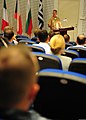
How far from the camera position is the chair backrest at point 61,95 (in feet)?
5.78

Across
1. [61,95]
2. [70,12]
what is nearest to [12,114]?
[61,95]

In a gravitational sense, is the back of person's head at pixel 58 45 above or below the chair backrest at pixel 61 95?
above

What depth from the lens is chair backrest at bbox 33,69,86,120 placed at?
176 centimetres

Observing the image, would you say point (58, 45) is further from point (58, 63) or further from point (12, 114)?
point (12, 114)

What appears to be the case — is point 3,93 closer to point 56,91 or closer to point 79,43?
point 56,91

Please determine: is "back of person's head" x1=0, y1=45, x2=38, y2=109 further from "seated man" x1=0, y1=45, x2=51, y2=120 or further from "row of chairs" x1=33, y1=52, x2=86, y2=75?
"row of chairs" x1=33, y1=52, x2=86, y2=75

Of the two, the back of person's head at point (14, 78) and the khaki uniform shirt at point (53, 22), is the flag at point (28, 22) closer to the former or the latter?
the khaki uniform shirt at point (53, 22)

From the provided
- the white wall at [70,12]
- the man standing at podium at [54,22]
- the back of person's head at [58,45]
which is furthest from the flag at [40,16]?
the back of person's head at [58,45]

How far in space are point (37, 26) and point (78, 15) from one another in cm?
182

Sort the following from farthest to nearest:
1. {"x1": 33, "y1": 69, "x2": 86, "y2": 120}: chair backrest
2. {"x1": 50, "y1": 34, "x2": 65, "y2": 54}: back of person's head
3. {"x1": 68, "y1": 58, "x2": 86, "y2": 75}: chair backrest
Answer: {"x1": 50, "y1": 34, "x2": 65, "y2": 54}: back of person's head
{"x1": 68, "y1": 58, "x2": 86, "y2": 75}: chair backrest
{"x1": 33, "y1": 69, "x2": 86, "y2": 120}: chair backrest

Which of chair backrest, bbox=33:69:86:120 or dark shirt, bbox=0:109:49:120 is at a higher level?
dark shirt, bbox=0:109:49:120

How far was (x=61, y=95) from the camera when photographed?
187cm

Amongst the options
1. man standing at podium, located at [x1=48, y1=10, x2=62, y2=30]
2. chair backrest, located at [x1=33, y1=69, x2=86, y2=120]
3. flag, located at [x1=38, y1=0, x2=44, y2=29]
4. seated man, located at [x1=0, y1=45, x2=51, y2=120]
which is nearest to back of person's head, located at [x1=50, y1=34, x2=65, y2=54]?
chair backrest, located at [x1=33, y1=69, x2=86, y2=120]

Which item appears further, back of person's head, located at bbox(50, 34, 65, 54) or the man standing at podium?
the man standing at podium
